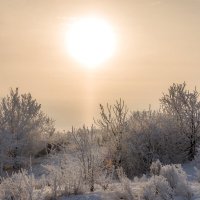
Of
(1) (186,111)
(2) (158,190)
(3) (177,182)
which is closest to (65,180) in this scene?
(2) (158,190)

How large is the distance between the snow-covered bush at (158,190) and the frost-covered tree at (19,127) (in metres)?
19.8

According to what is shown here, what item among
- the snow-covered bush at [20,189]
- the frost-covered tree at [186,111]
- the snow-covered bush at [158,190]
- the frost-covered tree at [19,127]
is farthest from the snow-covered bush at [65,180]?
the frost-covered tree at [19,127]

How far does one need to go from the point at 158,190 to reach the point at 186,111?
42.7 feet

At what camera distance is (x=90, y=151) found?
1477 cm

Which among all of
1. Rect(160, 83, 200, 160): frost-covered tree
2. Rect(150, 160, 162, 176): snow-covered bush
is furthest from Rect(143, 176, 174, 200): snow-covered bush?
Rect(160, 83, 200, 160): frost-covered tree

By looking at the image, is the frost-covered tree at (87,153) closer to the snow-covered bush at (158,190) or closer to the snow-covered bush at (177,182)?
the snow-covered bush at (177,182)

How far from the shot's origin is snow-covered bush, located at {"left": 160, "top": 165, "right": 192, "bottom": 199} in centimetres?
1262

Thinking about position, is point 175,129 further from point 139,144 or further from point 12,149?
point 12,149

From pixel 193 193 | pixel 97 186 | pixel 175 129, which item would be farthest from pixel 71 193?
pixel 175 129

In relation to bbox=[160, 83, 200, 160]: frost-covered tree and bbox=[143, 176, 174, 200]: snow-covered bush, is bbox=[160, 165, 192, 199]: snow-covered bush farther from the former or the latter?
bbox=[160, 83, 200, 160]: frost-covered tree

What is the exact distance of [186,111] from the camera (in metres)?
25.3

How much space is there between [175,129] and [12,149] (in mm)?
12480

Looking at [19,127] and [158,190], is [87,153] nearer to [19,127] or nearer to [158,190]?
[158,190]

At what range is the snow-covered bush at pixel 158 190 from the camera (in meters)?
12.5
